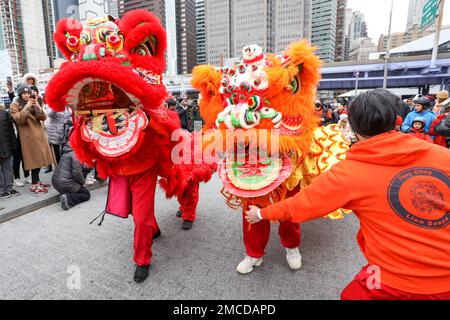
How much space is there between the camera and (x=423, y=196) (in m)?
0.93

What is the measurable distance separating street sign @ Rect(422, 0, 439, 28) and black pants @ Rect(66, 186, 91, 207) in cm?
1364

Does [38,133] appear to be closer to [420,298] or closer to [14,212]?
[14,212]

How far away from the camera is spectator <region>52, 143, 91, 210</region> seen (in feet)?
10.9

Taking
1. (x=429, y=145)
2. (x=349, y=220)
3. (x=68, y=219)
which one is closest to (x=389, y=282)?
(x=429, y=145)

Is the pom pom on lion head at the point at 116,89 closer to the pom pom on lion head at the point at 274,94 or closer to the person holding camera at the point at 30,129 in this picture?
the pom pom on lion head at the point at 274,94

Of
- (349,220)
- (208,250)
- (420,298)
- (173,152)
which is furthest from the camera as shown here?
(349,220)

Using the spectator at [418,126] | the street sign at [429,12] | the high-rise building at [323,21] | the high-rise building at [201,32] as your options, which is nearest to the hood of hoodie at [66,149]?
the spectator at [418,126]

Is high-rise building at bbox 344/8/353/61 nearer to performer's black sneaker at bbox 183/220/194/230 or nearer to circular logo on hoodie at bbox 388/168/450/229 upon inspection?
performer's black sneaker at bbox 183/220/194/230

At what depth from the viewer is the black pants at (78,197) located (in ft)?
10.9

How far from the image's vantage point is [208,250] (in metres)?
2.33

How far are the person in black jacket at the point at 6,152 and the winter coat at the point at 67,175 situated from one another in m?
0.68

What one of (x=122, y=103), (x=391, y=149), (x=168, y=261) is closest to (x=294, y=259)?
(x=168, y=261)

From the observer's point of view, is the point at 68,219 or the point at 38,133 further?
the point at 38,133
